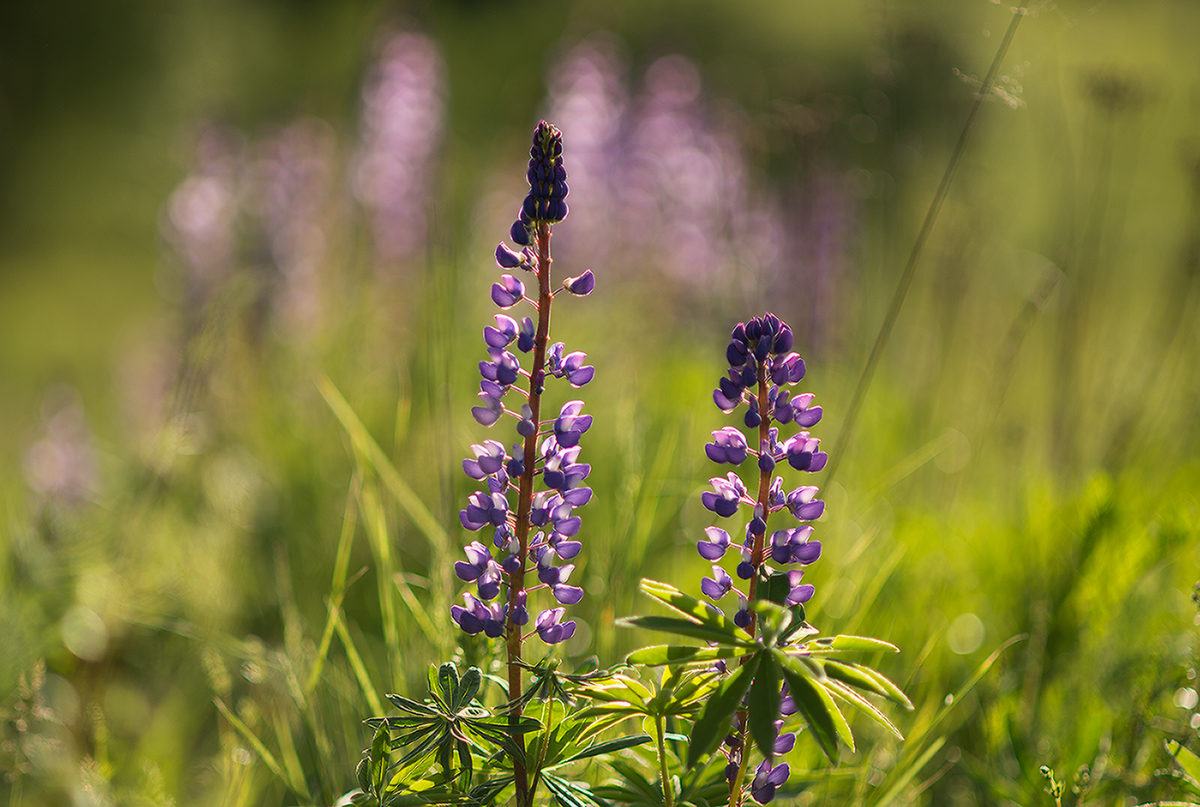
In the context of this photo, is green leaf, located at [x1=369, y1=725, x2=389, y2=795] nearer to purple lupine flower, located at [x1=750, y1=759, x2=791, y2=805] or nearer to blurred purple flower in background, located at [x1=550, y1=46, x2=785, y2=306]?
purple lupine flower, located at [x1=750, y1=759, x2=791, y2=805]

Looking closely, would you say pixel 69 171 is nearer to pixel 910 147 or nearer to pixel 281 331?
pixel 281 331

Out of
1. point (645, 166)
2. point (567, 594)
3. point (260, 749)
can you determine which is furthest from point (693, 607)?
point (645, 166)

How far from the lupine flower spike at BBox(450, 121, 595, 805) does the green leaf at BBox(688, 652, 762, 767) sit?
0.64ft

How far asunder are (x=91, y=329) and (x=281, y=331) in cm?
756

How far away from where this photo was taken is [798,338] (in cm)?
420

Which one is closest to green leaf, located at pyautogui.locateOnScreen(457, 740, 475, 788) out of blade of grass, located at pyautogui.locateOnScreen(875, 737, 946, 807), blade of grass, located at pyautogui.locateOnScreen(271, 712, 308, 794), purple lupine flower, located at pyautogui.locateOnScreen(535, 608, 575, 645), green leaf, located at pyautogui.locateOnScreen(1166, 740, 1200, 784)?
purple lupine flower, located at pyautogui.locateOnScreen(535, 608, 575, 645)

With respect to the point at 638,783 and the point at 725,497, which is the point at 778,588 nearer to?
the point at 725,497

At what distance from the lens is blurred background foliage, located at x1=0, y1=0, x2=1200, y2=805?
1.67m

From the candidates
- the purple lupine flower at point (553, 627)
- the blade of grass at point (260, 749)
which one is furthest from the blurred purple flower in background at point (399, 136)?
the purple lupine flower at point (553, 627)

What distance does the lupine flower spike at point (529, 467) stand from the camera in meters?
1.03

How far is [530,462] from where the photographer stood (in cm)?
107

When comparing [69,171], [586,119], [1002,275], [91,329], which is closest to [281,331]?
[586,119]

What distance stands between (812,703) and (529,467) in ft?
1.39

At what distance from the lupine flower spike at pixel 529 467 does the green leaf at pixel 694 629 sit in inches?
4.8
